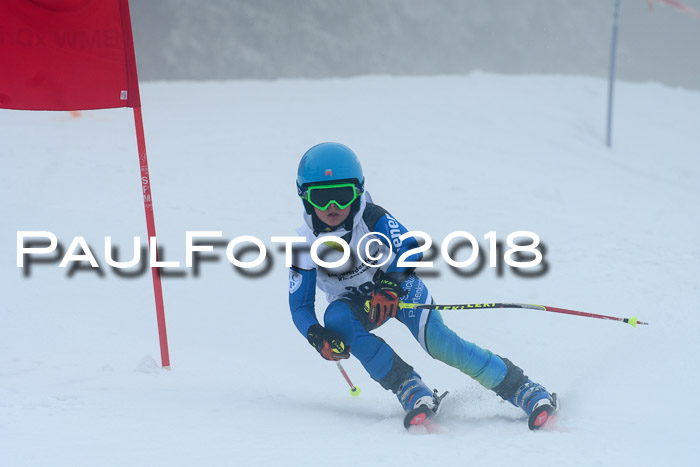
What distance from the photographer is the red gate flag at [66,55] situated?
345 cm

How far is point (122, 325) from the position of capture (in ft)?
14.2

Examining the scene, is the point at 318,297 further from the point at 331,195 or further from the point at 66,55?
the point at 66,55

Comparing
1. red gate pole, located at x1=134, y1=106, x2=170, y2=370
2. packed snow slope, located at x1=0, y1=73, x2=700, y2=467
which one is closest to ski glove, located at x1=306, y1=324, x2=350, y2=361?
packed snow slope, located at x1=0, y1=73, x2=700, y2=467

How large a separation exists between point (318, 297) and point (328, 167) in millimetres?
2342

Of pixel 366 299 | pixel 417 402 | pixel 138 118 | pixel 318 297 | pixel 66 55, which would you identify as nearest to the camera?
pixel 417 402

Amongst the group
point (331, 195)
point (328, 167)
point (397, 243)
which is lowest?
point (397, 243)

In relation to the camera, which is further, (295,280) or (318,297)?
(318,297)

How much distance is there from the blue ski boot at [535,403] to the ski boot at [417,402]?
361 mm

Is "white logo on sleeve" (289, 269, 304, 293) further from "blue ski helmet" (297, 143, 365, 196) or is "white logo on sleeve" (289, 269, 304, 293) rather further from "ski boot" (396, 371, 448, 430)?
"ski boot" (396, 371, 448, 430)

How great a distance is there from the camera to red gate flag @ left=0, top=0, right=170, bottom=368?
11.3ft

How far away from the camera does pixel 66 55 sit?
11.5 feet

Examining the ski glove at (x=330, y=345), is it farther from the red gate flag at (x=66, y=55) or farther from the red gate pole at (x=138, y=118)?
the red gate flag at (x=66, y=55)

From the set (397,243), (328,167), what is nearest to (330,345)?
(397,243)

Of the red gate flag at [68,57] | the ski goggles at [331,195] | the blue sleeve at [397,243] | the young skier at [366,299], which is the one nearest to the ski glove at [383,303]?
the young skier at [366,299]
